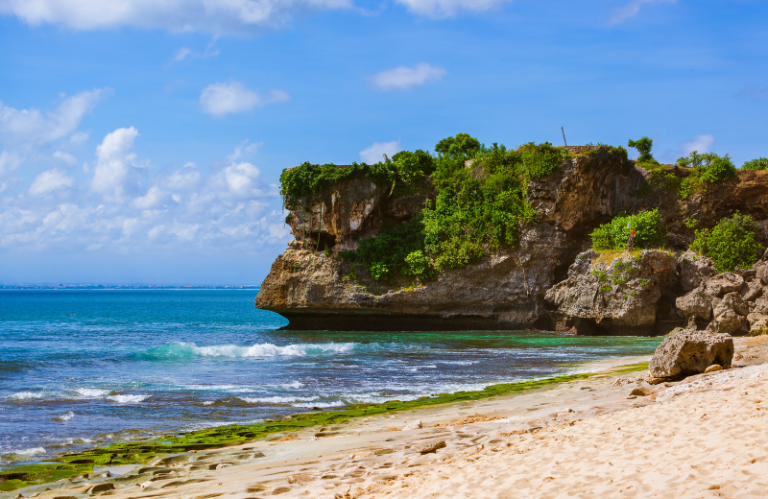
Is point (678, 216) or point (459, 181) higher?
point (459, 181)

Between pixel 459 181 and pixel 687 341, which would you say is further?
pixel 459 181

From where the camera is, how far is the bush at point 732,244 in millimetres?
27578

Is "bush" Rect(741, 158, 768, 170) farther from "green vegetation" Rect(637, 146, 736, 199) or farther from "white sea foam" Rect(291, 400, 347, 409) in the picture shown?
"white sea foam" Rect(291, 400, 347, 409)

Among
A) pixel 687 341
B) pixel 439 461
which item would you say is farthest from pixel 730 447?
pixel 687 341

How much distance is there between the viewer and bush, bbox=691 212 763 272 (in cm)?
2758

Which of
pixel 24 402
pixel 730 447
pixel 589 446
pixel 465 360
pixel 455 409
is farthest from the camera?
pixel 465 360


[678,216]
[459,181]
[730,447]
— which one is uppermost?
[459,181]

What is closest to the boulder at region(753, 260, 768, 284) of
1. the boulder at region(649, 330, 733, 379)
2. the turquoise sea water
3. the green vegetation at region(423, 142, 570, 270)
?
the turquoise sea water

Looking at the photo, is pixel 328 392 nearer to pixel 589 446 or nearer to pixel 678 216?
pixel 589 446

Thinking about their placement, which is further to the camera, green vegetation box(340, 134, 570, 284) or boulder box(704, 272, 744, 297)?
green vegetation box(340, 134, 570, 284)

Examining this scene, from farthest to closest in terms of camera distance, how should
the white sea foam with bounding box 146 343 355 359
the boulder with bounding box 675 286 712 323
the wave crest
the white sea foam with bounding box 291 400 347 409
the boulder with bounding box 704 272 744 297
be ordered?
the boulder with bounding box 675 286 712 323 < the boulder with bounding box 704 272 744 297 < the white sea foam with bounding box 146 343 355 359 < the wave crest < the white sea foam with bounding box 291 400 347 409

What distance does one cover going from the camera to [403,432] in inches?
312

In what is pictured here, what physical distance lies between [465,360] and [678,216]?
63.4 feet

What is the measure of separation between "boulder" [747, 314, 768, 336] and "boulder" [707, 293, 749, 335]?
49cm
